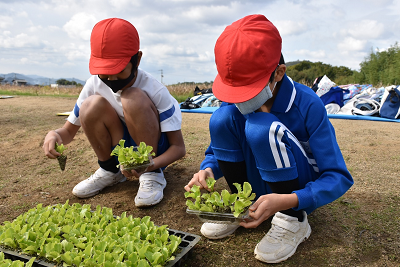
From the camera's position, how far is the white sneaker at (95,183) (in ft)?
7.07

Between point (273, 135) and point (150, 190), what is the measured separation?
988 millimetres

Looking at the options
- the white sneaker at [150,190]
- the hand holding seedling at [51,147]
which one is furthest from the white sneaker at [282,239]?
the hand holding seedling at [51,147]

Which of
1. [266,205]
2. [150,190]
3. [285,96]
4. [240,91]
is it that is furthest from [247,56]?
[150,190]

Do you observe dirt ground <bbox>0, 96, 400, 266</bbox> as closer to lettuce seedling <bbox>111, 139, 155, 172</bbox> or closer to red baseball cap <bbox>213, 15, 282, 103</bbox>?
lettuce seedling <bbox>111, 139, 155, 172</bbox>

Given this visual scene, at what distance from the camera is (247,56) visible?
1.24 meters

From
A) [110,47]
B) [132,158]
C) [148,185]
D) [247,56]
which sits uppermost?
[110,47]

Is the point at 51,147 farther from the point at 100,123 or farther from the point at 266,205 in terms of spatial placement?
the point at 266,205

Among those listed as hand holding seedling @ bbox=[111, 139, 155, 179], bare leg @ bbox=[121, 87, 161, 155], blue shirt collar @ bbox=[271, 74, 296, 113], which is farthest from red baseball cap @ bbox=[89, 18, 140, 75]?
blue shirt collar @ bbox=[271, 74, 296, 113]

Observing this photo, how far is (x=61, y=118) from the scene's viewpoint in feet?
17.3

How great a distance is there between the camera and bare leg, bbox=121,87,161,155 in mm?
1960

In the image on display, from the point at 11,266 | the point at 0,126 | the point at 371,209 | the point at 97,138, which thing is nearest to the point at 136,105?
the point at 97,138

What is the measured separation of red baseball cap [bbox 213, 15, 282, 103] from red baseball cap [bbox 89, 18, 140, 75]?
0.82 metres

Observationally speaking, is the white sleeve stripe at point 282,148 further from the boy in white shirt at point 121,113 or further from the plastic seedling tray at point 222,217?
the boy in white shirt at point 121,113

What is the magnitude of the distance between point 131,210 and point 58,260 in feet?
2.27
